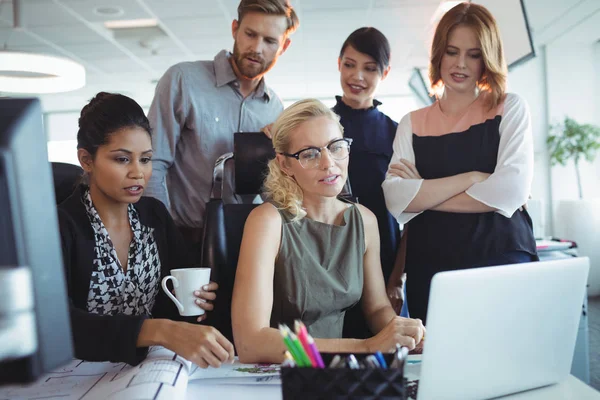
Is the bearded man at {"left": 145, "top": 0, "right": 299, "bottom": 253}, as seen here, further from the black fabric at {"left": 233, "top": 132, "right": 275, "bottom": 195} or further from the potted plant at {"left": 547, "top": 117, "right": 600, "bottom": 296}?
the potted plant at {"left": 547, "top": 117, "right": 600, "bottom": 296}

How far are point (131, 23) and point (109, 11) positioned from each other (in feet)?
1.76

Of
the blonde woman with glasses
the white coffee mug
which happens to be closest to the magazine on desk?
the white coffee mug

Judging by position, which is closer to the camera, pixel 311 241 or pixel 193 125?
pixel 311 241

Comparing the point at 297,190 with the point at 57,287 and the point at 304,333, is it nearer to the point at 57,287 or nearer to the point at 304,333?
the point at 304,333

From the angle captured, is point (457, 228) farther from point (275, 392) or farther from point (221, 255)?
point (275, 392)

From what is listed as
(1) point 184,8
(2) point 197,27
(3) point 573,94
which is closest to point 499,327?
(1) point 184,8

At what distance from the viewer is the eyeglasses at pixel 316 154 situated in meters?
1.44

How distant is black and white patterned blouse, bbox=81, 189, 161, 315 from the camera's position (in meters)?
1.33

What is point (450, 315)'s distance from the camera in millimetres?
737

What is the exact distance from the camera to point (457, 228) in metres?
1.65

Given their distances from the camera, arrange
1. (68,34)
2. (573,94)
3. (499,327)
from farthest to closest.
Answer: (573,94), (68,34), (499,327)

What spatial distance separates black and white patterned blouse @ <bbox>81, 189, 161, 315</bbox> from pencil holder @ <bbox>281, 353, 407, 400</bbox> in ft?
2.82

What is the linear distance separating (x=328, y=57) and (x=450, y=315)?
6655 mm

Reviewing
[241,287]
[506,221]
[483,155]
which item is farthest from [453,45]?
[241,287]
